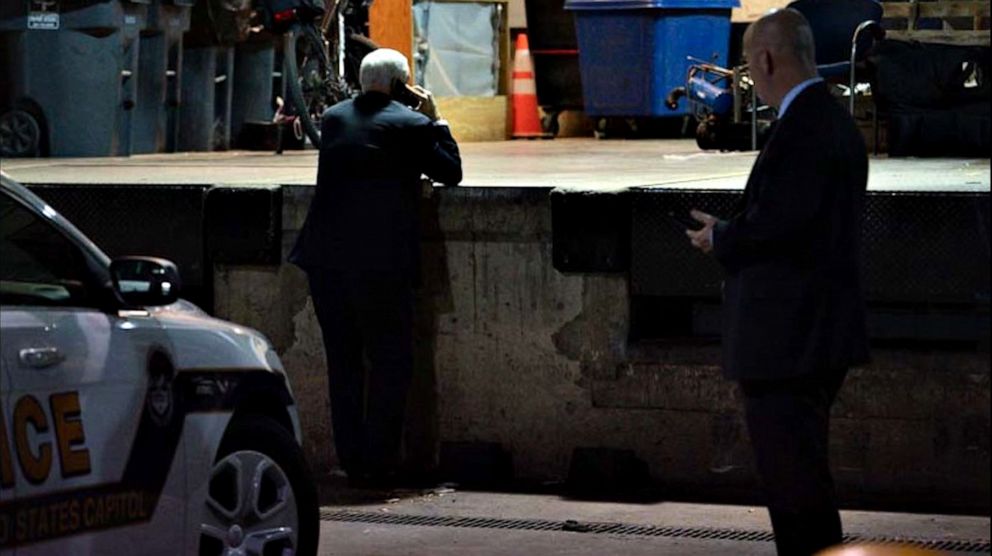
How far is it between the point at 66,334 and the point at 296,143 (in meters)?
12.8

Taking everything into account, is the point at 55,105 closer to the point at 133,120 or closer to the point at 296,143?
the point at 133,120

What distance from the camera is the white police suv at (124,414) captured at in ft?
20.5

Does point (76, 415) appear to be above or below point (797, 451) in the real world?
above

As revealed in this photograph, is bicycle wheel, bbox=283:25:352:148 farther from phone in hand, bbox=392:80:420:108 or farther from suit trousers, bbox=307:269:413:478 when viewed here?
suit trousers, bbox=307:269:413:478

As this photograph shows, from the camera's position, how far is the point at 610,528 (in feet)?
30.6

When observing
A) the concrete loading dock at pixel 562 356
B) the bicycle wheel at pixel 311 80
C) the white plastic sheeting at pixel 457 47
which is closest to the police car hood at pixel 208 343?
the concrete loading dock at pixel 562 356

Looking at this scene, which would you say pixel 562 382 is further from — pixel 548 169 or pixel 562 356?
pixel 548 169

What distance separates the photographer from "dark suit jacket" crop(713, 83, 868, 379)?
6535mm

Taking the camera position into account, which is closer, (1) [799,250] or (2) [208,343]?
(1) [799,250]

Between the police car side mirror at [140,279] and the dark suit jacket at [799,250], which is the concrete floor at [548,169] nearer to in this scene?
the dark suit jacket at [799,250]

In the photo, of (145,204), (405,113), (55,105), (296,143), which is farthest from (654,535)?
(296,143)

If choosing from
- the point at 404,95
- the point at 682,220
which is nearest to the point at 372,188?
the point at 404,95

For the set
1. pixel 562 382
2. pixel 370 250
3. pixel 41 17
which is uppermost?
pixel 41 17

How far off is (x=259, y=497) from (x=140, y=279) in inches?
42.3
